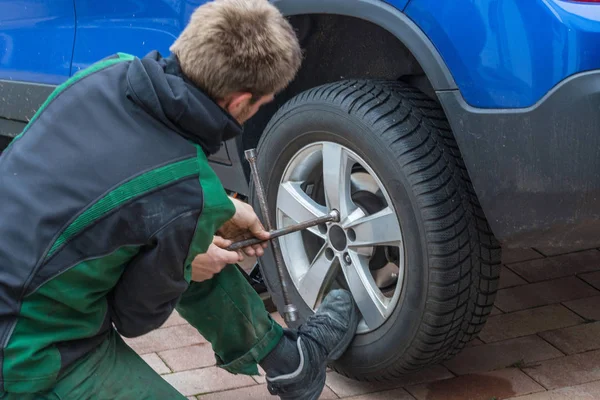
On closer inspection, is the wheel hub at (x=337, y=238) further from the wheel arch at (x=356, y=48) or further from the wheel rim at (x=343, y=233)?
the wheel arch at (x=356, y=48)

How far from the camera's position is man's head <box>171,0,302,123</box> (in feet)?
7.08

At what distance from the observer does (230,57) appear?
216cm

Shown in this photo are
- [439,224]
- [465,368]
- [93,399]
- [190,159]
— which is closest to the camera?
[190,159]

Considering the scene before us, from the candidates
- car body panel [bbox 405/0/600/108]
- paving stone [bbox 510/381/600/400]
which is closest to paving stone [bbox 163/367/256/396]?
paving stone [bbox 510/381/600/400]

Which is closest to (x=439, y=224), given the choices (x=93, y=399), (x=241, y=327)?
(x=241, y=327)

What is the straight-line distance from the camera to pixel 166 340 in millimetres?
3445

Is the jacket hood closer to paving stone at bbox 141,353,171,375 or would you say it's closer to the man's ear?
the man's ear

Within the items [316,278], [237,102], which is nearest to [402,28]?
[237,102]

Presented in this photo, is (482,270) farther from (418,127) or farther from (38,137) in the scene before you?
(38,137)

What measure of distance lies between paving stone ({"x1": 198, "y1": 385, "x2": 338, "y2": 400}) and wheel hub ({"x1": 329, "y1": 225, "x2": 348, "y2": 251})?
0.46m

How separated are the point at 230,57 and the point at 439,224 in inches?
33.9

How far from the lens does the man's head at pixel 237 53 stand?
2.16 metres

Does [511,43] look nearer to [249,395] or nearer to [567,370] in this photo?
[567,370]

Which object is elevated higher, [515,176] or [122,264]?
[515,176]
